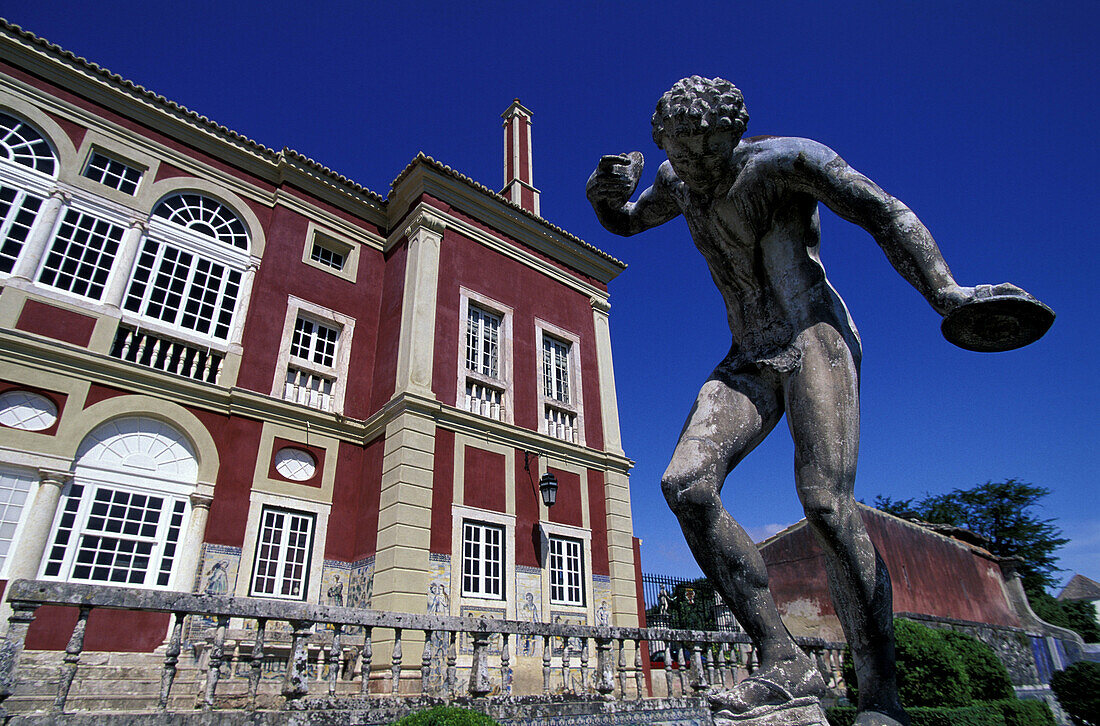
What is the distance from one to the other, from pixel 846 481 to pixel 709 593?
14.6 m

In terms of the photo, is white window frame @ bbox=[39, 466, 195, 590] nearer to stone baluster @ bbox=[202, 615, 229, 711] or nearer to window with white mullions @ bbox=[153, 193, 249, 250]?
window with white mullions @ bbox=[153, 193, 249, 250]

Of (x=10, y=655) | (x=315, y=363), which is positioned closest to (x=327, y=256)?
(x=315, y=363)

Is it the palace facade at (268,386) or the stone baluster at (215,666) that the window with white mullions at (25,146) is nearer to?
the palace facade at (268,386)

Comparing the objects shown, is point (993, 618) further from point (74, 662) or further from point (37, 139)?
point (37, 139)

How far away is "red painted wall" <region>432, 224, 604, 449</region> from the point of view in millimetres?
13164

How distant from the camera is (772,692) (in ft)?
6.31

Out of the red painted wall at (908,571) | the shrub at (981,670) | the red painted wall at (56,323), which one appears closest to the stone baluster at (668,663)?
the shrub at (981,670)

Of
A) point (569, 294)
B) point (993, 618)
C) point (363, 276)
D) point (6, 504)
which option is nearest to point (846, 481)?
point (6, 504)

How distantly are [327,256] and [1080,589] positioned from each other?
4493 centimetres

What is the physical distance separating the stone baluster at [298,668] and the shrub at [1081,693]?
1113 cm

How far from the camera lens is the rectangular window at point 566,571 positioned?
12.6 meters

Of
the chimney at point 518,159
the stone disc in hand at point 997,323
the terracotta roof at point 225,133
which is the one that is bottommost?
the stone disc in hand at point 997,323

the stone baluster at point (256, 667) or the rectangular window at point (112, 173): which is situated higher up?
the rectangular window at point (112, 173)

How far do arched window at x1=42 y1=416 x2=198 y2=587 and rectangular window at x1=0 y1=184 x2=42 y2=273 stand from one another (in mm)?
3013
